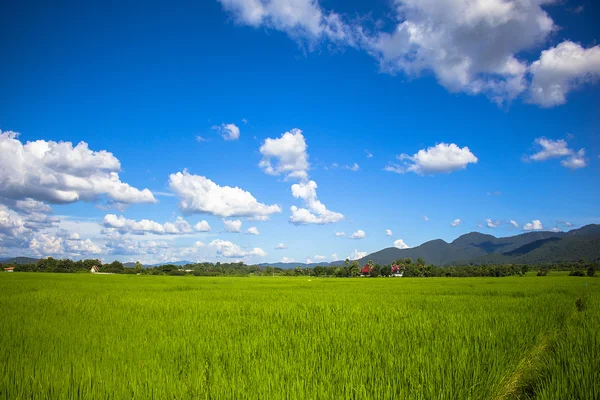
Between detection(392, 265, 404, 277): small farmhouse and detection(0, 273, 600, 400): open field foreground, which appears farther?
detection(392, 265, 404, 277): small farmhouse

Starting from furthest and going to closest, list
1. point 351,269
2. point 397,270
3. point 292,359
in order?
point 397,270, point 351,269, point 292,359

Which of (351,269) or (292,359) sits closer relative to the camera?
(292,359)

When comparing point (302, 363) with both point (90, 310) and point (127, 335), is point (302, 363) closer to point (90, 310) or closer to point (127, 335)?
point (127, 335)

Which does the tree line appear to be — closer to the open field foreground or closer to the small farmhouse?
the small farmhouse

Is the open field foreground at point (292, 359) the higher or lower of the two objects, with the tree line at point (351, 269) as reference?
higher

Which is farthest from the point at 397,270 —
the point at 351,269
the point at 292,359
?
the point at 292,359

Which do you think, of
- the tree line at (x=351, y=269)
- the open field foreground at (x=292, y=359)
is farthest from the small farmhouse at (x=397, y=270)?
the open field foreground at (x=292, y=359)

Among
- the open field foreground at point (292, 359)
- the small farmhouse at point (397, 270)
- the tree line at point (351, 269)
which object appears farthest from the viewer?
the small farmhouse at point (397, 270)

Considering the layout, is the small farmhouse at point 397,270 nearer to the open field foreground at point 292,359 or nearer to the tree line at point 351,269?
the tree line at point 351,269

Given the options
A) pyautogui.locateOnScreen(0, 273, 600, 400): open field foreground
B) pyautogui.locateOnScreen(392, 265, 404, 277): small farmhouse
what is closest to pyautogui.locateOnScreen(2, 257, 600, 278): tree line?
pyautogui.locateOnScreen(392, 265, 404, 277): small farmhouse

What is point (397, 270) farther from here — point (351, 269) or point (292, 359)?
point (292, 359)

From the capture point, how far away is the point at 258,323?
21.1 feet

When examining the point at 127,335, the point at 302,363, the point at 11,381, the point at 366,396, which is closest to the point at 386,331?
the point at 302,363

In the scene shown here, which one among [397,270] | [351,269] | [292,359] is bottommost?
[397,270]
